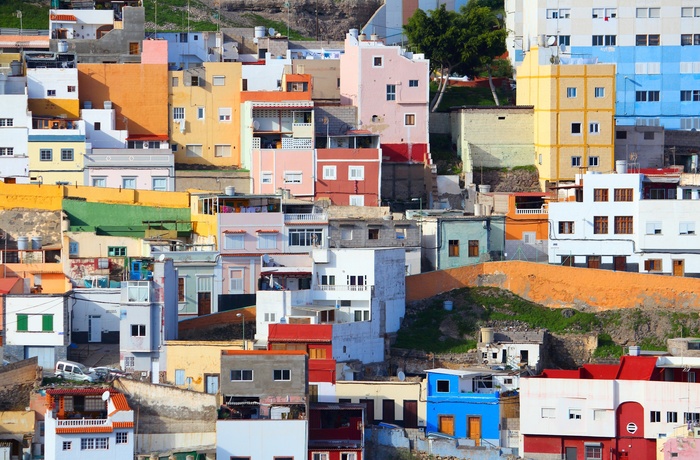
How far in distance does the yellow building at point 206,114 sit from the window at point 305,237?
1149 centimetres

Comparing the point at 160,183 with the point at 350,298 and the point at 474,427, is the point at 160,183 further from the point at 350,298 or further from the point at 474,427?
the point at 474,427

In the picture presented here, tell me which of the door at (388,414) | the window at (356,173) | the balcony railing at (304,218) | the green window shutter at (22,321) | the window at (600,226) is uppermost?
the window at (356,173)

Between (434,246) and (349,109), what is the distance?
1038 cm

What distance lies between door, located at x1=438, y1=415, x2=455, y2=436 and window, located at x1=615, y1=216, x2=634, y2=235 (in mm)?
13316

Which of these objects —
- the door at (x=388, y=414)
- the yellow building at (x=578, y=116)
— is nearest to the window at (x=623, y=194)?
the yellow building at (x=578, y=116)

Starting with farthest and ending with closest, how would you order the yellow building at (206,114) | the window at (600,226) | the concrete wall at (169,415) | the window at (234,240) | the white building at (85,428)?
1. the yellow building at (206,114)
2. the window at (600,226)
3. the window at (234,240)
4. the concrete wall at (169,415)
5. the white building at (85,428)

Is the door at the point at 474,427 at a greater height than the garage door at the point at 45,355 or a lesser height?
lesser

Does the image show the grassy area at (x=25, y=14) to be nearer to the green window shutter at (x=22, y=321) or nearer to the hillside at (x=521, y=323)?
the green window shutter at (x=22, y=321)

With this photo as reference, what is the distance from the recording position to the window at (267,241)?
Result: 75.1 metres

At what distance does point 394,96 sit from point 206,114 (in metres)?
7.46

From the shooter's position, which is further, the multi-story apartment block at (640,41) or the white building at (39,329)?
the multi-story apartment block at (640,41)

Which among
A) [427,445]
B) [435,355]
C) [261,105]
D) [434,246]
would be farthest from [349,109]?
[427,445]

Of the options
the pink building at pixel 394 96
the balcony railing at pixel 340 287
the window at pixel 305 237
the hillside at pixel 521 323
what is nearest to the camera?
the balcony railing at pixel 340 287

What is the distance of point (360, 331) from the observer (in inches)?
2736
